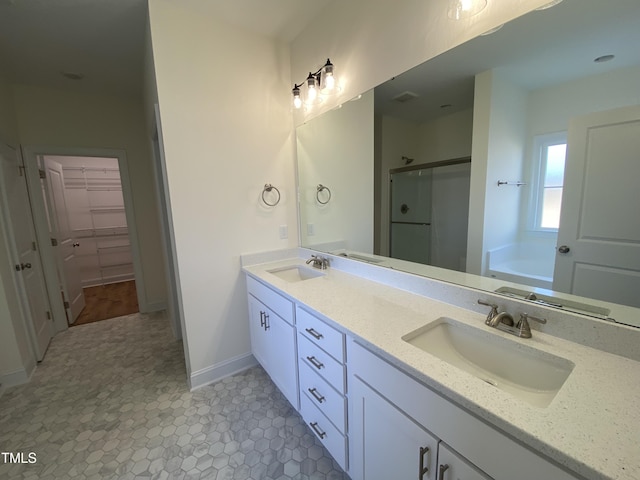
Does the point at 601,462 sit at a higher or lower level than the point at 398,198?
lower

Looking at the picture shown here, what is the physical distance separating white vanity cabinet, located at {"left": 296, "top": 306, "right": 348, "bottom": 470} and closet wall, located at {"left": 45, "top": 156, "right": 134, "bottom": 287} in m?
4.34

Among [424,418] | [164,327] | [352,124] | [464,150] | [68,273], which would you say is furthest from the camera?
[68,273]

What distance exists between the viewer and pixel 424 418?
80cm

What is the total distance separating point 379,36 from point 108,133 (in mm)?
3224

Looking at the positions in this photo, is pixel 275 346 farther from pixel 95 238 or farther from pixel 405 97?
pixel 95 238

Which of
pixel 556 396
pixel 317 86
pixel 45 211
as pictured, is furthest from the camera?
pixel 45 211

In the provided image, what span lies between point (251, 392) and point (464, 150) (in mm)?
2097

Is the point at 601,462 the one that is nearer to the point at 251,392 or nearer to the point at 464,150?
the point at 464,150

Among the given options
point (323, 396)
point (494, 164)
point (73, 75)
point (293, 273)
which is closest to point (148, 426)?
point (323, 396)

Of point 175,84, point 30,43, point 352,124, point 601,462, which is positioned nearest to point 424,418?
point 601,462

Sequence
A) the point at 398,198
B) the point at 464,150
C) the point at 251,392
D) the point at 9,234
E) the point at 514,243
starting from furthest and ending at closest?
the point at 9,234 → the point at 251,392 → the point at 398,198 → the point at 464,150 → the point at 514,243

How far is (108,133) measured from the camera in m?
3.08

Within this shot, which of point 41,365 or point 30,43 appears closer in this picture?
point 30,43

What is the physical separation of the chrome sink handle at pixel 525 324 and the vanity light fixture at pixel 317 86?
1.71m
